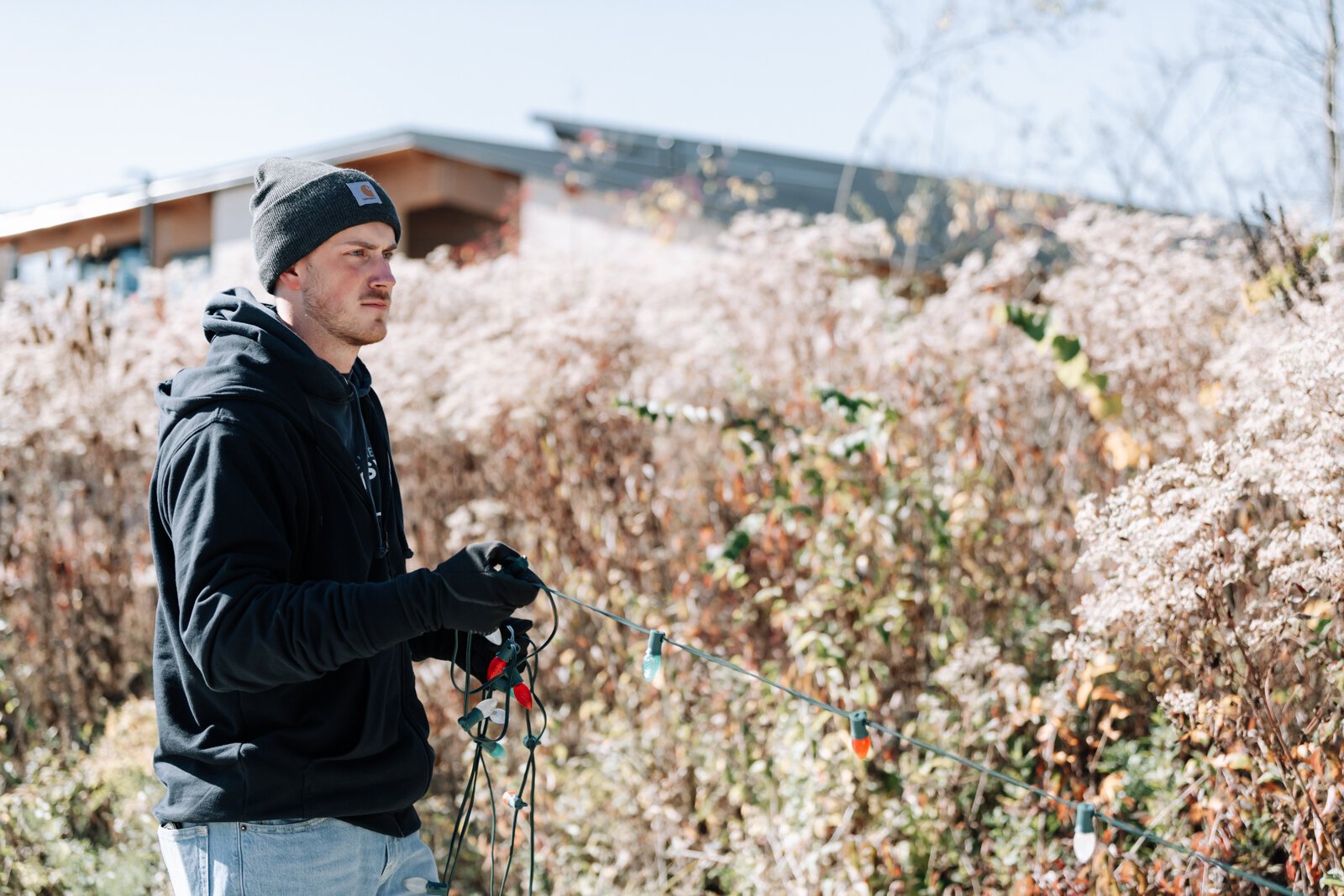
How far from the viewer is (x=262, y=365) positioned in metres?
2.15

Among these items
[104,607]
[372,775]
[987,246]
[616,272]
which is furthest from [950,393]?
[987,246]

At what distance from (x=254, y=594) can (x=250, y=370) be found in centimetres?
41

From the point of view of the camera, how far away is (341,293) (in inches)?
91.4

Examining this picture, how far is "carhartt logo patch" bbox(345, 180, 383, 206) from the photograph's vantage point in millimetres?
2357

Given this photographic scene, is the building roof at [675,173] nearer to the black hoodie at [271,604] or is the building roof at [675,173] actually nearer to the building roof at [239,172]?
the building roof at [239,172]

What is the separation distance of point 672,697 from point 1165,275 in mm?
2315

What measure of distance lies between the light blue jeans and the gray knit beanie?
3.22ft

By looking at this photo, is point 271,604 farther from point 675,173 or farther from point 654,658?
point 675,173

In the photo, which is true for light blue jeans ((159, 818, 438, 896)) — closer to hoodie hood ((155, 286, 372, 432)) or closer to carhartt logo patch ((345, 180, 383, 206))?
hoodie hood ((155, 286, 372, 432))

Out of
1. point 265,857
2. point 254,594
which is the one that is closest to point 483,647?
point 265,857

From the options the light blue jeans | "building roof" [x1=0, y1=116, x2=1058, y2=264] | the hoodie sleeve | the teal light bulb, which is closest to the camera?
the hoodie sleeve

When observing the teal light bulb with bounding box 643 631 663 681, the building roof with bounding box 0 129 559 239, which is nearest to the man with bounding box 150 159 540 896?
the teal light bulb with bounding box 643 631 663 681

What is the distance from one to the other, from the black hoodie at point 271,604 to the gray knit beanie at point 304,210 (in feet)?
0.33

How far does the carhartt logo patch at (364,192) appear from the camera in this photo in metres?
2.36
